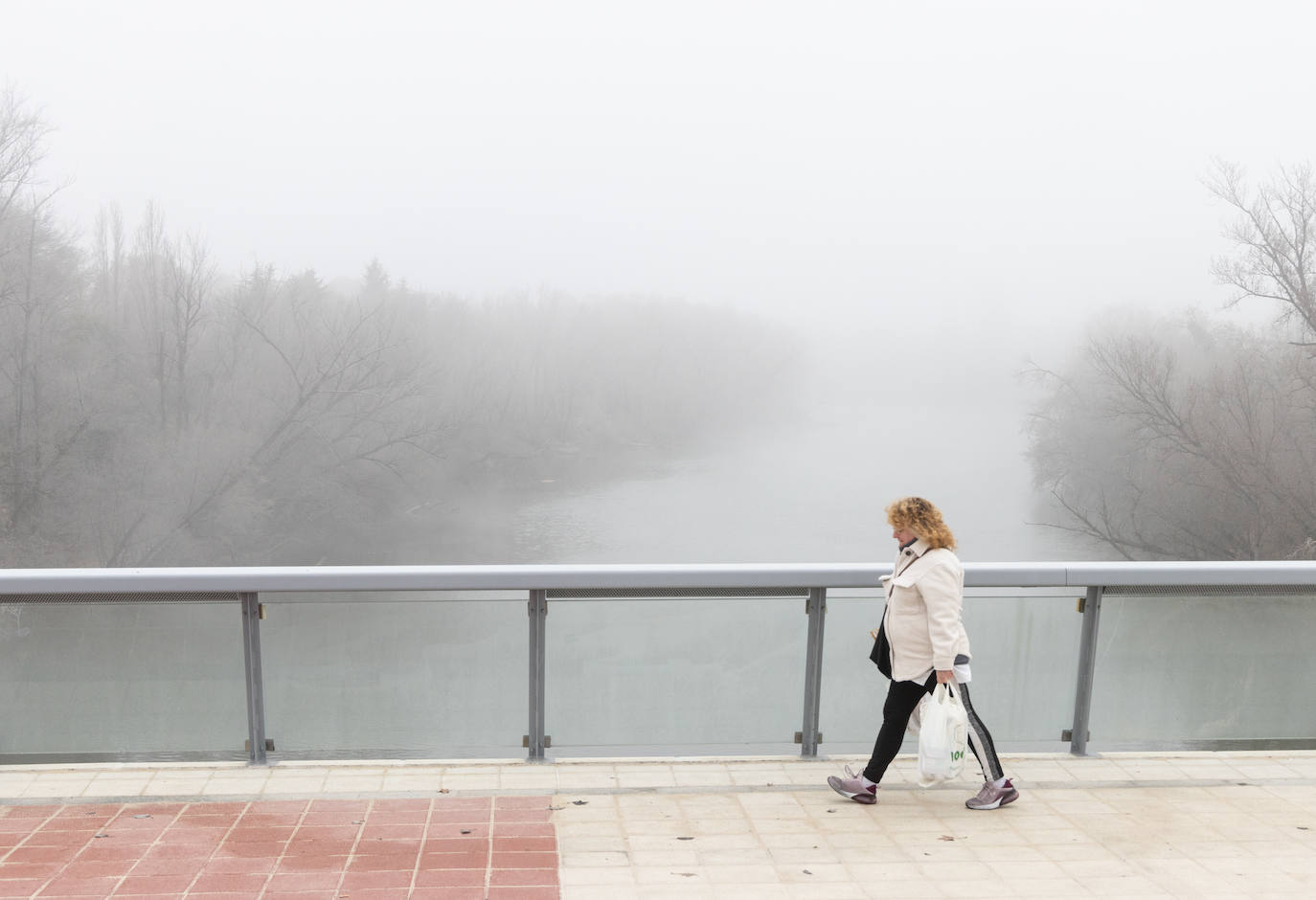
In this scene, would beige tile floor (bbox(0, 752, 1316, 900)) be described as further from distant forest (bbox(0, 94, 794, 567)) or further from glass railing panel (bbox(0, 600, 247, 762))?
distant forest (bbox(0, 94, 794, 567))

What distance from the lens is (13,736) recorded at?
14.4ft

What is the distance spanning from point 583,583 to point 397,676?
0.91m

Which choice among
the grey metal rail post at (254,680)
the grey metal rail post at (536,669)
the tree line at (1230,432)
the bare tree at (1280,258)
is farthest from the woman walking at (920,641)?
the bare tree at (1280,258)

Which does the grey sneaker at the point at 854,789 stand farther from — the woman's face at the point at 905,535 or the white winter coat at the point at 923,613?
the woman's face at the point at 905,535

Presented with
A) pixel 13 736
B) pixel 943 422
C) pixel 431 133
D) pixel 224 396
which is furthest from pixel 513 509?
pixel 431 133

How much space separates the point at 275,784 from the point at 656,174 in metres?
127

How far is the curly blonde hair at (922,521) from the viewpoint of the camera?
3.99 m

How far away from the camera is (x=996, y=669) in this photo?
473cm

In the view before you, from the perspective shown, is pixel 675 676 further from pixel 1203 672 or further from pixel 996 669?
pixel 1203 672

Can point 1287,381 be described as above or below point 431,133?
below

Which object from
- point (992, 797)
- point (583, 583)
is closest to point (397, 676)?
point (583, 583)

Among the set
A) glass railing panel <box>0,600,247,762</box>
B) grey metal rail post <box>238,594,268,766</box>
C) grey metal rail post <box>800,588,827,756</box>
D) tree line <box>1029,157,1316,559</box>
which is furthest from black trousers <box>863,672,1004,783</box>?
tree line <box>1029,157,1316,559</box>

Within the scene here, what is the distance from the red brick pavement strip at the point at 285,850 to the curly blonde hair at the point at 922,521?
1.73 metres

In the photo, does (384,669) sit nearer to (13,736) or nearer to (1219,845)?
(13,736)
